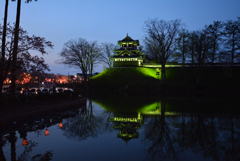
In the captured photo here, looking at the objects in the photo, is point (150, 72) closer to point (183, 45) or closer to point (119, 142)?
point (183, 45)

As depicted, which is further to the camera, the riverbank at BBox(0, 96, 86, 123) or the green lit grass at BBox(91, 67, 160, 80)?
the green lit grass at BBox(91, 67, 160, 80)

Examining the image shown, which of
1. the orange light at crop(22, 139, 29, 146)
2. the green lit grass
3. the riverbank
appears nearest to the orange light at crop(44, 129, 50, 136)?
the orange light at crop(22, 139, 29, 146)

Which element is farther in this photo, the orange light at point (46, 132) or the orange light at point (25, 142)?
the orange light at point (46, 132)

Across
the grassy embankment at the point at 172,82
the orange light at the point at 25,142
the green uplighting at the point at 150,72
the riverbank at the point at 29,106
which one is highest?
the green uplighting at the point at 150,72

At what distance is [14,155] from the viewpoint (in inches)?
299

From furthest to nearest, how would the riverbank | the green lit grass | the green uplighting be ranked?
the green uplighting < the green lit grass < the riverbank

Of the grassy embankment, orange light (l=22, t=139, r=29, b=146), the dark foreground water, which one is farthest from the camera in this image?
the grassy embankment

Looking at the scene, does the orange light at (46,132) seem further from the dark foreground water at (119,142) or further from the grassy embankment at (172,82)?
the grassy embankment at (172,82)

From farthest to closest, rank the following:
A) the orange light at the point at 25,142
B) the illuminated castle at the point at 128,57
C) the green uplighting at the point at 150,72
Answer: the illuminated castle at the point at 128,57
the green uplighting at the point at 150,72
the orange light at the point at 25,142

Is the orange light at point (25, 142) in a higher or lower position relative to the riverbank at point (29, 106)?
lower

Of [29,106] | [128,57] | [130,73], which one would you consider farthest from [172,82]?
[29,106]

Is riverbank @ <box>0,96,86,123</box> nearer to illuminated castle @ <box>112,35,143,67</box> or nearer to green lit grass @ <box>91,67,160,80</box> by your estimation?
green lit grass @ <box>91,67,160,80</box>

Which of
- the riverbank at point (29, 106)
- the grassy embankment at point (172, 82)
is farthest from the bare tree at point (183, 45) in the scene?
the riverbank at point (29, 106)

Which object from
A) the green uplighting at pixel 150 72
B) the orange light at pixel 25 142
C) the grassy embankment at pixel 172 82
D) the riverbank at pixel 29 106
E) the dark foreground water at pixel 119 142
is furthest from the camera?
the green uplighting at pixel 150 72
